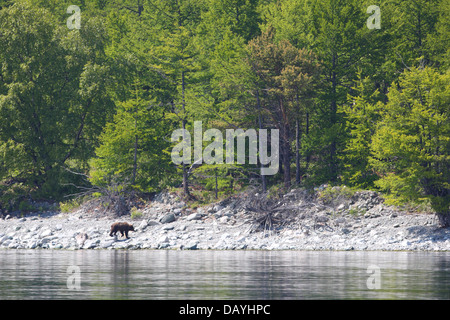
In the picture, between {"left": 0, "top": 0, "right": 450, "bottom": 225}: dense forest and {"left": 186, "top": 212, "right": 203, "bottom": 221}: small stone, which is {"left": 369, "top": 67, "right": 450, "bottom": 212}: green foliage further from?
{"left": 186, "top": 212, "right": 203, "bottom": 221}: small stone

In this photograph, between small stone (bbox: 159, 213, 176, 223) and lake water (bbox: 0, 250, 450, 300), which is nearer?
lake water (bbox: 0, 250, 450, 300)

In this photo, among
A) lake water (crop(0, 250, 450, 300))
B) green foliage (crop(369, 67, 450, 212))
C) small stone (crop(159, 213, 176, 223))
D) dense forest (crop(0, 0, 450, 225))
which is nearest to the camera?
lake water (crop(0, 250, 450, 300))

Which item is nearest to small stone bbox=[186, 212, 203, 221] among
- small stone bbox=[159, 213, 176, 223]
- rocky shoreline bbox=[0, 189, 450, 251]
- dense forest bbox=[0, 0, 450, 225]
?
rocky shoreline bbox=[0, 189, 450, 251]

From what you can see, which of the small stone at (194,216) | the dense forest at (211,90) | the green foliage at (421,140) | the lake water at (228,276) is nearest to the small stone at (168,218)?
the small stone at (194,216)

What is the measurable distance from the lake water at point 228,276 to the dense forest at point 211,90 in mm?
12958

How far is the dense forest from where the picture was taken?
3756 centimetres

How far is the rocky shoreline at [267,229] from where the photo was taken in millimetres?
27828

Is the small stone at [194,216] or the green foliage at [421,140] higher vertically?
the green foliage at [421,140]

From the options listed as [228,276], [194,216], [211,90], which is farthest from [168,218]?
[228,276]

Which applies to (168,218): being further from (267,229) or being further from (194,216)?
(267,229)

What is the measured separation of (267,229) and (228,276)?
47.9ft

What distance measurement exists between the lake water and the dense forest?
1296 cm

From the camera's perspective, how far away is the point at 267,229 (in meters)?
30.8

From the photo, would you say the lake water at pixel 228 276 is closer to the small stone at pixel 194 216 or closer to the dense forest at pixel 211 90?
the small stone at pixel 194 216
